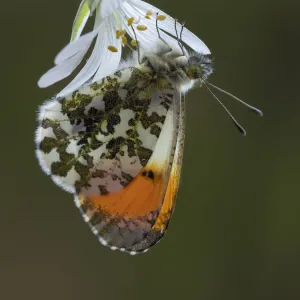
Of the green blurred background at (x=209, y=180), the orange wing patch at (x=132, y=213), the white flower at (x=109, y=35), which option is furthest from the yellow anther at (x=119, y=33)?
the green blurred background at (x=209, y=180)

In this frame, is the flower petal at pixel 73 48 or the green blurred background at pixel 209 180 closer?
the flower petal at pixel 73 48

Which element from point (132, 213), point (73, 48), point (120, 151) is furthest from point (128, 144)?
point (73, 48)

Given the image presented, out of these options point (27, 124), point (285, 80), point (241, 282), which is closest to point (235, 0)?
point (285, 80)

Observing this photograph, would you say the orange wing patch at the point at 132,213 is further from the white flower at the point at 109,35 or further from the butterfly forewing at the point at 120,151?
the white flower at the point at 109,35

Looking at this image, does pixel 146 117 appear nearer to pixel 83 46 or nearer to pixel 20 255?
pixel 83 46

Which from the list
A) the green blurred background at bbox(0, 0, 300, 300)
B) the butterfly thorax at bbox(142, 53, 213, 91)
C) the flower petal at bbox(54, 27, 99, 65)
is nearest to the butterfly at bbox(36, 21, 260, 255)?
the butterfly thorax at bbox(142, 53, 213, 91)

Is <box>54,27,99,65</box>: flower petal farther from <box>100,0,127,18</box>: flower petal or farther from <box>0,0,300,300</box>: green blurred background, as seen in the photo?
<box>0,0,300,300</box>: green blurred background
